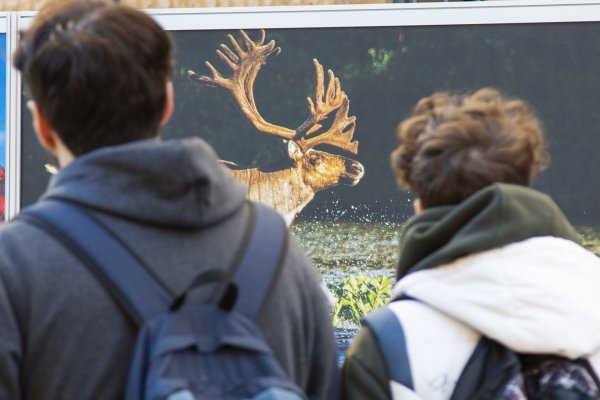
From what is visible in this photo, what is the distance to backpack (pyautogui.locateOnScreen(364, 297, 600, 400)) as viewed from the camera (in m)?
1.59

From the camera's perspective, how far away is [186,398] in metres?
1.20

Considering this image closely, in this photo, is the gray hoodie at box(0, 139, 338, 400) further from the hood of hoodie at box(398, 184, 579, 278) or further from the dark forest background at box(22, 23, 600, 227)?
the dark forest background at box(22, 23, 600, 227)

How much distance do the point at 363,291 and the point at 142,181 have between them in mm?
2805

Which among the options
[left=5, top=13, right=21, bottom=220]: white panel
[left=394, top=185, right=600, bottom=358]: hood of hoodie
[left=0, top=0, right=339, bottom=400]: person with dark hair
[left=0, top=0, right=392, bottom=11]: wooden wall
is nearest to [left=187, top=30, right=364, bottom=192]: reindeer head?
[left=0, top=0, right=392, bottom=11]: wooden wall

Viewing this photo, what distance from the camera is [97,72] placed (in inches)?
51.8

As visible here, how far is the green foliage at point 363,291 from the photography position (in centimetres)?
405

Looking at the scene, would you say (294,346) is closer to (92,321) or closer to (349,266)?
(92,321)

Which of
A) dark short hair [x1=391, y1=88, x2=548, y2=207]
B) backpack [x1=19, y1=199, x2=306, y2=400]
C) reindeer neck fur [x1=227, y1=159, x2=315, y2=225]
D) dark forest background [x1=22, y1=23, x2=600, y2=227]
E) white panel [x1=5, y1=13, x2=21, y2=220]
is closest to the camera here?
backpack [x1=19, y1=199, x2=306, y2=400]

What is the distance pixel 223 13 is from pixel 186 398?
311 centimetres

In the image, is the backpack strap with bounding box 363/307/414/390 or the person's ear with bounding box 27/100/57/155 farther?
the backpack strap with bounding box 363/307/414/390

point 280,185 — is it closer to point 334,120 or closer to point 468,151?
point 334,120

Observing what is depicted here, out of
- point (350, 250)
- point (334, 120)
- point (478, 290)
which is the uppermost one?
point (478, 290)

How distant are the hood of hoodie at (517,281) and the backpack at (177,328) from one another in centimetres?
44

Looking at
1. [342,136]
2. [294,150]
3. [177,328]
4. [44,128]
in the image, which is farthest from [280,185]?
[177,328]
